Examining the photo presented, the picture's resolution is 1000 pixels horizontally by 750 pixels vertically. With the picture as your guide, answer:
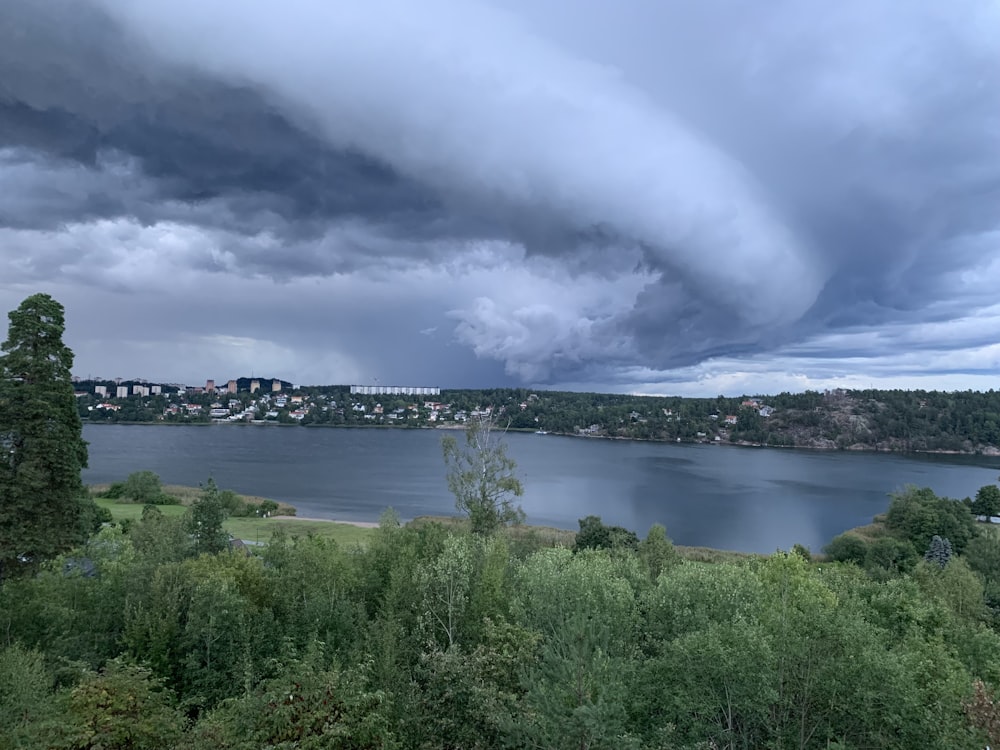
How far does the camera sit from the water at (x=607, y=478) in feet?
222

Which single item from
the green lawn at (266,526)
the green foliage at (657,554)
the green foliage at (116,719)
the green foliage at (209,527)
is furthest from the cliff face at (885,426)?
the green foliage at (116,719)

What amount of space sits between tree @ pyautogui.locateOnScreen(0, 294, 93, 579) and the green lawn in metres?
24.9

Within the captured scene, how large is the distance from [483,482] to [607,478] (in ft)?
232

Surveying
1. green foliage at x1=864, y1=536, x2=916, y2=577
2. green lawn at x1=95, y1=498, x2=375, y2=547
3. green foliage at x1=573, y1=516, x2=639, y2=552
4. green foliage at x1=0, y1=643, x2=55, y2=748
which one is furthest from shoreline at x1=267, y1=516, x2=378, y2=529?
green foliage at x1=0, y1=643, x2=55, y2=748

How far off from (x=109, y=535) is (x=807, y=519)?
67.4 metres

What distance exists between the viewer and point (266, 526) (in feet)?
175

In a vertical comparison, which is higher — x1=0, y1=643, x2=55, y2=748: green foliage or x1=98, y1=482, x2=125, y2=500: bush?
x1=0, y1=643, x2=55, y2=748: green foliage

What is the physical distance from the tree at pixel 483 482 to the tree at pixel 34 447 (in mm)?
15707

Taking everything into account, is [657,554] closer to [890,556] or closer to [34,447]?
[890,556]

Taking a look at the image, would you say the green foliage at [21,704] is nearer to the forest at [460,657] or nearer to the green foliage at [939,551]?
the forest at [460,657]

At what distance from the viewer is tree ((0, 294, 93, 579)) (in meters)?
19.0

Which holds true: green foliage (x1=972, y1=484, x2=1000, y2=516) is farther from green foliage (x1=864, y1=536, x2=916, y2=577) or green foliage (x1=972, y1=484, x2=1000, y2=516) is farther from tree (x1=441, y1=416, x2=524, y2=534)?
tree (x1=441, y1=416, x2=524, y2=534)

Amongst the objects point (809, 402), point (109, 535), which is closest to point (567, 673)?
point (109, 535)

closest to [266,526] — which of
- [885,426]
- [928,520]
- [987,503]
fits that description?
[928,520]
